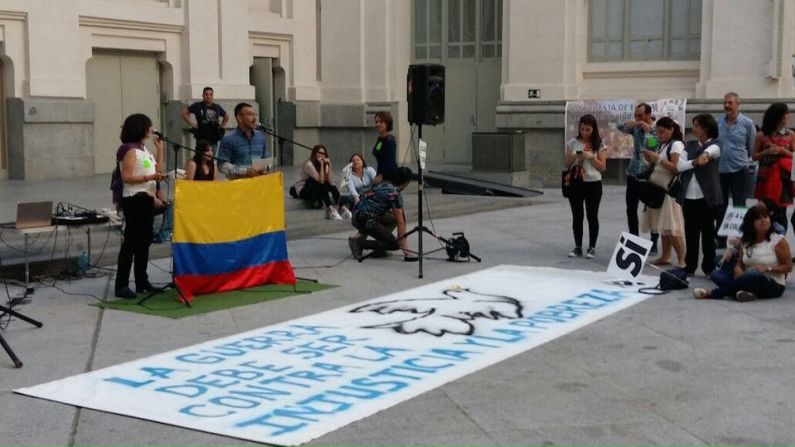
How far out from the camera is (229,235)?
10586mm

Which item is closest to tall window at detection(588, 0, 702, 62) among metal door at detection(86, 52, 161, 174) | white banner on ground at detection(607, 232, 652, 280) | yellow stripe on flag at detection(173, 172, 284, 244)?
metal door at detection(86, 52, 161, 174)

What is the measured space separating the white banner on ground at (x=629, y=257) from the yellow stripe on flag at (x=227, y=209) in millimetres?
3565

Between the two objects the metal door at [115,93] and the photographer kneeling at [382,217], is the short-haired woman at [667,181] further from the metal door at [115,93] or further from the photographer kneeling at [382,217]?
the metal door at [115,93]

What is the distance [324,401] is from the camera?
669cm

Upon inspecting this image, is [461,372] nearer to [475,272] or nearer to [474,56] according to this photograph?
[475,272]

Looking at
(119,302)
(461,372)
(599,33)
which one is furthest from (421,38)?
(461,372)

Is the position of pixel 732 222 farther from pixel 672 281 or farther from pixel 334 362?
pixel 334 362

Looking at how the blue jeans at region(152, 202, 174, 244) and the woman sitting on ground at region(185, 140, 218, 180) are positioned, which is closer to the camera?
the woman sitting on ground at region(185, 140, 218, 180)

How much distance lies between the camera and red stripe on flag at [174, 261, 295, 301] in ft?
33.7

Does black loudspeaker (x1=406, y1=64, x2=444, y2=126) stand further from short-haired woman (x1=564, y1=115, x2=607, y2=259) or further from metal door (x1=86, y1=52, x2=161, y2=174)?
metal door (x1=86, y1=52, x2=161, y2=174)

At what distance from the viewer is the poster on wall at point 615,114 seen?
22172 mm

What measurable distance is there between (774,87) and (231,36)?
11.8 metres

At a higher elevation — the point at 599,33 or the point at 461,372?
the point at 599,33

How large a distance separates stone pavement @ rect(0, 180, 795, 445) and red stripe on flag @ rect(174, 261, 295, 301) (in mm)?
611
